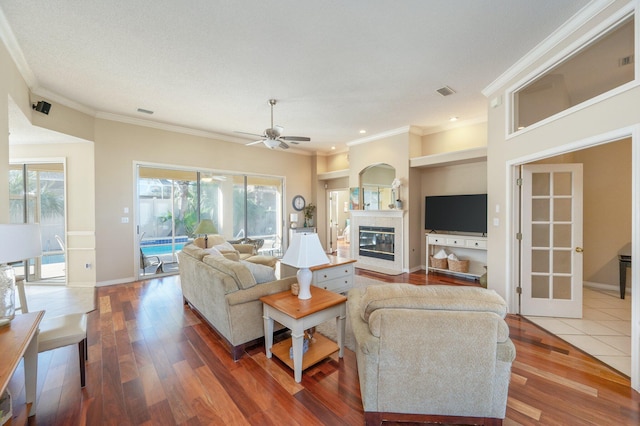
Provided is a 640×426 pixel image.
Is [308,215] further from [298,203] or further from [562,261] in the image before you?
[562,261]

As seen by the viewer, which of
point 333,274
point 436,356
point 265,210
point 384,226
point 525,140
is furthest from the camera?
point 265,210

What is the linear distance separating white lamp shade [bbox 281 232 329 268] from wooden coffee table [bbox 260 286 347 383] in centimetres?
35

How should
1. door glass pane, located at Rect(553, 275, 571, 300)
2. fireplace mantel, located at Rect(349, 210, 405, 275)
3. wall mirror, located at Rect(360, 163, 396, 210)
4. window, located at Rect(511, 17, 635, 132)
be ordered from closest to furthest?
window, located at Rect(511, 17, 635, 132) → door glass pane, located at Rect(553, 275, 571, 300) → fireplace mantel, located at Rect(349, 210, 405, 275) → wall mirror, located at Rect(360, 163, 396, 210)

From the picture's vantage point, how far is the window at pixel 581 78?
2195 millimetres

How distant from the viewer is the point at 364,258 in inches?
250

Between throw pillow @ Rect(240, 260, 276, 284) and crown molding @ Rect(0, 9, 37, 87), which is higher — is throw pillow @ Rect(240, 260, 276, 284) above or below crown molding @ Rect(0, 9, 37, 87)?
below

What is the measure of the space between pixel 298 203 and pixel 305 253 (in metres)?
5.51

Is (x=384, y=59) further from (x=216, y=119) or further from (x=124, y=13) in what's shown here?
(x=216, y=119)

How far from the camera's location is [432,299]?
1.55m

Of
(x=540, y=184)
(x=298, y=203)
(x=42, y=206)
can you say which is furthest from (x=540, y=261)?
(x=42, y=206)

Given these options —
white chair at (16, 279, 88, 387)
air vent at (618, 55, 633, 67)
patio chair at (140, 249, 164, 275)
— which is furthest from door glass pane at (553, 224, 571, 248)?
patio chair at (140, 249, 164, 275)

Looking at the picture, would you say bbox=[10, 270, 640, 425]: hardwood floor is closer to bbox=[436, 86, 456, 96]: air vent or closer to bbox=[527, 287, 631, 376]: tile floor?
bbox=[527, 287, 631, 376]: tile floor

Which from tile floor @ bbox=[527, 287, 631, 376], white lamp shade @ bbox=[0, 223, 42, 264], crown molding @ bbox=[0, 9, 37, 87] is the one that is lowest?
tile floor @ bbox=[527, 287, 631, 376]

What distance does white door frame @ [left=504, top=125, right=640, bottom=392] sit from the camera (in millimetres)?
1962
